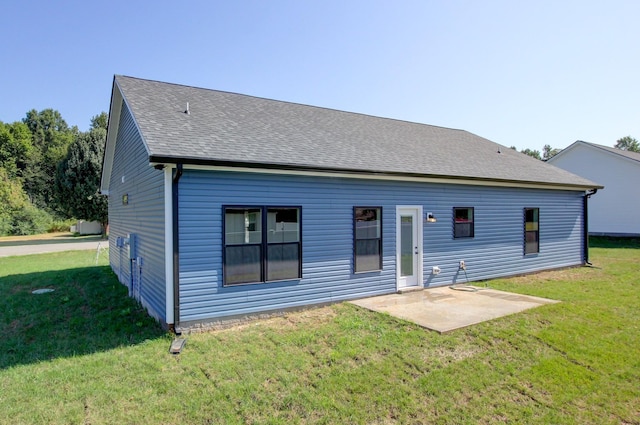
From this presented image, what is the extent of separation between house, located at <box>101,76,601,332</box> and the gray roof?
50mm

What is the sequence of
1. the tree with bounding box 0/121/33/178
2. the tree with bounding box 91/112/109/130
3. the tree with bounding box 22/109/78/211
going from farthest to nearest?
the tree with bounding box 22/109/78/211, the tree with bounding box 91/112/109/130, the tree with bounding box 0/121/33/178

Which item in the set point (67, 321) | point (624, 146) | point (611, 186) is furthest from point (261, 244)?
point (624, 146)

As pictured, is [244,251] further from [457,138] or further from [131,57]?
[457,138]

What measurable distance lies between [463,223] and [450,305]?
2.99m

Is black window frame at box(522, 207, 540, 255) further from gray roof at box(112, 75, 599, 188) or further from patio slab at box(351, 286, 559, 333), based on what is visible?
patio slab at box(351, 286, 559, 333)

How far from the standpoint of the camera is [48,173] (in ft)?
151

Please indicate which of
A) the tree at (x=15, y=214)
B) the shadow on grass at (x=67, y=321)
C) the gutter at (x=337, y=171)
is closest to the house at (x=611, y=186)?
the gutter at (x=337, y=171)

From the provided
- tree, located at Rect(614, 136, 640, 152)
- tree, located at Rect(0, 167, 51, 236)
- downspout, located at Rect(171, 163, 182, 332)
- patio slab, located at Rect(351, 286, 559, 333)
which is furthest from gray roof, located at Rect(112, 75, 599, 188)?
tree, located at Rect(614, 136, 640, 152)

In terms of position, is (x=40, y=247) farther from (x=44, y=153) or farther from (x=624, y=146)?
(x=624, y=146)

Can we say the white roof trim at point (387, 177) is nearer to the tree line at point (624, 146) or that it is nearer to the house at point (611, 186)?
the house at point (611, 186)

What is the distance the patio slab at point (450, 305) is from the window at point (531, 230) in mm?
3144

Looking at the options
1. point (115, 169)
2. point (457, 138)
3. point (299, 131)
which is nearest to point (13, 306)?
point (115, 169)

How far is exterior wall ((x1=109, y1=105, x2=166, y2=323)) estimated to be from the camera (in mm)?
6281

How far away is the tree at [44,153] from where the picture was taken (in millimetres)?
44156
